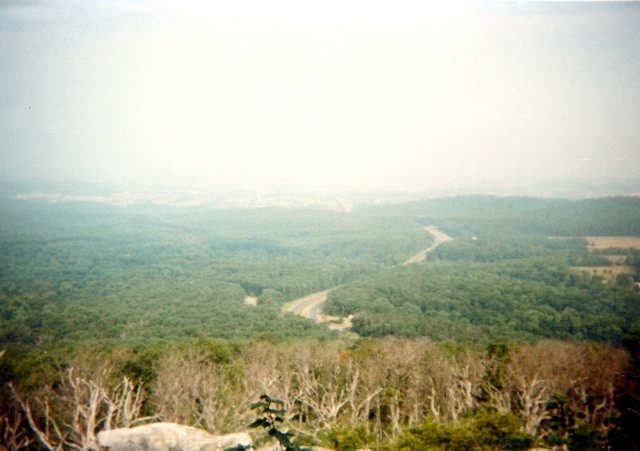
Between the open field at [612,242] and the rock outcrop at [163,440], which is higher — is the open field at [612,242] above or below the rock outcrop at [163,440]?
above

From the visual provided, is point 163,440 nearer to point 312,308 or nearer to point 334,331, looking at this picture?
point 334,331

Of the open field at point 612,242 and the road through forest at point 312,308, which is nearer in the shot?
the open field at point 612,242

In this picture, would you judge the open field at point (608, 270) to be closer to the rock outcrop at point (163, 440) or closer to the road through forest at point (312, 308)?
the road through forest at point (312, 308)

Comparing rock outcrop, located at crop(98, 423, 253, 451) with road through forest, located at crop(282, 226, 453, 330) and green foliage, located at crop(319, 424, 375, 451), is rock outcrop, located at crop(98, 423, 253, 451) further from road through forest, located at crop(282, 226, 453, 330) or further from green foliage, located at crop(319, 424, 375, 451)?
road through forest, located at crop(282, 226, 453, 330)

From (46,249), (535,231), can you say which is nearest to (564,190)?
(535,231)

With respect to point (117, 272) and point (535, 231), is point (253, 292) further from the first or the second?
point (535, 231)

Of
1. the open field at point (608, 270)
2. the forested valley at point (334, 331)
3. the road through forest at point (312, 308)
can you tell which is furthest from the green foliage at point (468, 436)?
the open field at point (608, 270)
